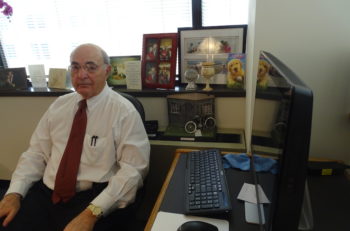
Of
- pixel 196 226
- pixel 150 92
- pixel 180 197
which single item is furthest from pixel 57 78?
pixel 196 226

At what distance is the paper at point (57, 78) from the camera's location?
6.41 ft

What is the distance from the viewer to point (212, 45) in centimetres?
174

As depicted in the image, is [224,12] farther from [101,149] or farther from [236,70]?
[101,149]

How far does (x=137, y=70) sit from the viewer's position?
5.92ft

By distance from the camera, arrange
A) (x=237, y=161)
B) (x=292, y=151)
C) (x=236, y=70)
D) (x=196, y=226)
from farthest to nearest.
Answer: (x=236, y=70) → (x=237, y=161) → (x=196, y=226) → (x=292, y=151)

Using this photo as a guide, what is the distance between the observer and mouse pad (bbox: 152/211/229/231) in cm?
Result: 81

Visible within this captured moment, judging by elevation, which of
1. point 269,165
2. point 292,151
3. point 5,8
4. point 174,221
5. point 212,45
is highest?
point 5,8

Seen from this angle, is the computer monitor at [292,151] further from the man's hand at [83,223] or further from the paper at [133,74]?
the paper at [133,74]

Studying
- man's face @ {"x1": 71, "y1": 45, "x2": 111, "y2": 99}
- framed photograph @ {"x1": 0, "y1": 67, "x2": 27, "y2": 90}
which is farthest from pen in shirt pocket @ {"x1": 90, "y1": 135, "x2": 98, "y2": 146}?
framed photograph @ {"x1": 0, "y1": 67, "x2": 27, "y2": 90}

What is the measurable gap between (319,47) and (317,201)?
68 centimetres

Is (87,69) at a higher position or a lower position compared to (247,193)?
higher

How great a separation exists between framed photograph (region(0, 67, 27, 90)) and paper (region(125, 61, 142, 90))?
37.6 inches

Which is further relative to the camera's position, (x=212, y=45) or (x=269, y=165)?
(x=212, y=45)

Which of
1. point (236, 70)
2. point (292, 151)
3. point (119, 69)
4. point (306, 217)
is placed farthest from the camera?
point (119, 69)
